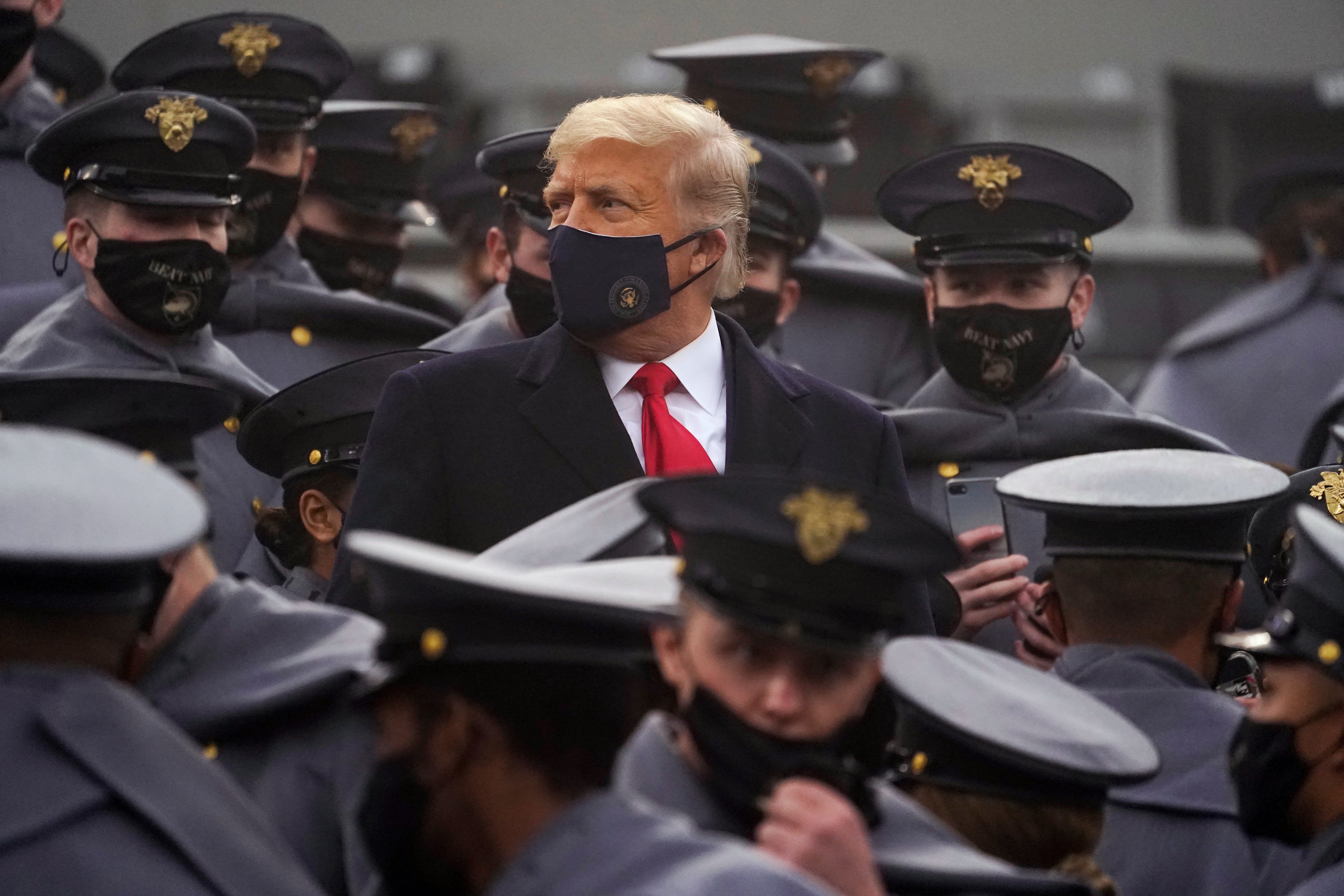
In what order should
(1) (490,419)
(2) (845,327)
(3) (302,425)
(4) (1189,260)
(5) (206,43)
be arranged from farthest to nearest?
(4) (1189,260) → (2) (845,327) → (5) (206,43) → (3) (302,425) → (1) (490,419)

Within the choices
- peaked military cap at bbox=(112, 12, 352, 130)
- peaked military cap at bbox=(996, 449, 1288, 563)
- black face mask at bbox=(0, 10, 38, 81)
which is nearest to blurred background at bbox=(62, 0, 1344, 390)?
peaked military cap at bbox=(112, 12, 352, 130)

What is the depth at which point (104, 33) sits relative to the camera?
51.4 ft

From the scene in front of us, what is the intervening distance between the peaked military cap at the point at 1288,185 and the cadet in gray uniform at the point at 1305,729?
17.1ft

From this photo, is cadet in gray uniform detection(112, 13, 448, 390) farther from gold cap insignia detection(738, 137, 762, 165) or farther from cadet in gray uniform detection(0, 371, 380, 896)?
cadet in gray uniform detection(0, 371, 380, 896)

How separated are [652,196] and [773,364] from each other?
43 cm

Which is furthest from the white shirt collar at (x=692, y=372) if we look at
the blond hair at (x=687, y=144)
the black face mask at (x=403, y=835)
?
the black face mask at (x=403, y=835)

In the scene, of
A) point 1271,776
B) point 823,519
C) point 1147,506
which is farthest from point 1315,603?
point 823,519

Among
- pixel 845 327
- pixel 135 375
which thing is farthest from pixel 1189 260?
pixel 135 375

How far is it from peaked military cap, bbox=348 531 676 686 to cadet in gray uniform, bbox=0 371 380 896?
63 centimetres

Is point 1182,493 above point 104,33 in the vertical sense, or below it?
above

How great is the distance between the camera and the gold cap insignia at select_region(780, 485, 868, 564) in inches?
130

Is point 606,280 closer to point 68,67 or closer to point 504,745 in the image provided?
point 504,745

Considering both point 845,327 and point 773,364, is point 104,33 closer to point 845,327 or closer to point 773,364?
point 845,327

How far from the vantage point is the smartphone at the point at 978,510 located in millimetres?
5930
